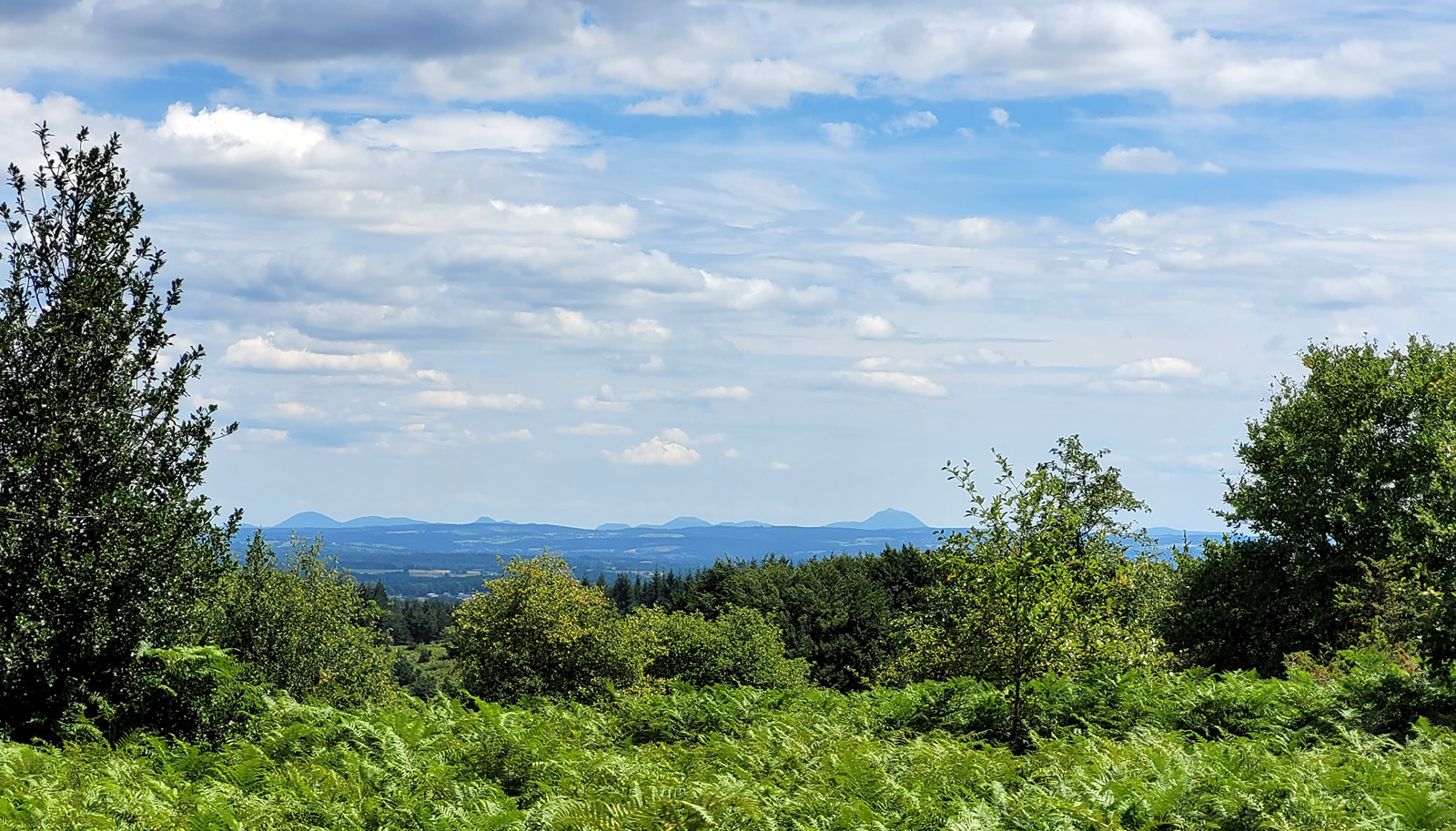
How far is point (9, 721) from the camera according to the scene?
1340 centimetres

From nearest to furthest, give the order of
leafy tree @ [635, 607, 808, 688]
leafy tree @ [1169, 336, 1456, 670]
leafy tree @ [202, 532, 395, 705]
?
leafy tree @ [1169, 336, 1456, 670]
leafy tree @ [202, 532, 395, 705]
leafy tree @ [635, 607, 808, 688]

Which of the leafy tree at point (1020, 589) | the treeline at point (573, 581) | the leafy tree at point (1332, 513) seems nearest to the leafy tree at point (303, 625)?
the treeline at point (573, 581)

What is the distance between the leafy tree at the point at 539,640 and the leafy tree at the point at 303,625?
483 centimetres

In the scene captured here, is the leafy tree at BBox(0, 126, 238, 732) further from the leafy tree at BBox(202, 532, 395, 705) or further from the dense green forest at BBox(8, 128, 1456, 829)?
the leafy tree at BBox(202, 532, 395, 705)

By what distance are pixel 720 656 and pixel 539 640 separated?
65.2 ft

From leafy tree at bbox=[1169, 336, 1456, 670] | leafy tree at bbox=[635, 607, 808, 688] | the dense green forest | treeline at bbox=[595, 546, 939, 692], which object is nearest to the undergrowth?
the dense green forest

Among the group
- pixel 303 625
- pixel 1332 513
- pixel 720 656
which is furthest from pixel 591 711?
pixel 720 656

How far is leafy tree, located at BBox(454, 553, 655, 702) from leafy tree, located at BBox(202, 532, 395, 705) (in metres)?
4.83

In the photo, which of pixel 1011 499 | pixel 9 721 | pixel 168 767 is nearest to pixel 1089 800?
pixel 1011 499

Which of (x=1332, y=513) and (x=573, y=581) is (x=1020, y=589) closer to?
(x=1332, y=513)

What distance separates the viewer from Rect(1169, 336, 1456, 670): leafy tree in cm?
2747

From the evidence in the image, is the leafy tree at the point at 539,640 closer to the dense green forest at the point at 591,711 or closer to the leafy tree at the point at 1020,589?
the dense green forest at the point at 591,711

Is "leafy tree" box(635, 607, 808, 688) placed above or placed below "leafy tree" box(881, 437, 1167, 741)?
below

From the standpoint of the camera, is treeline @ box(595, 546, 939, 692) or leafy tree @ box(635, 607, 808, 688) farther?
treeline @ box(595, 546, 939, 692)
